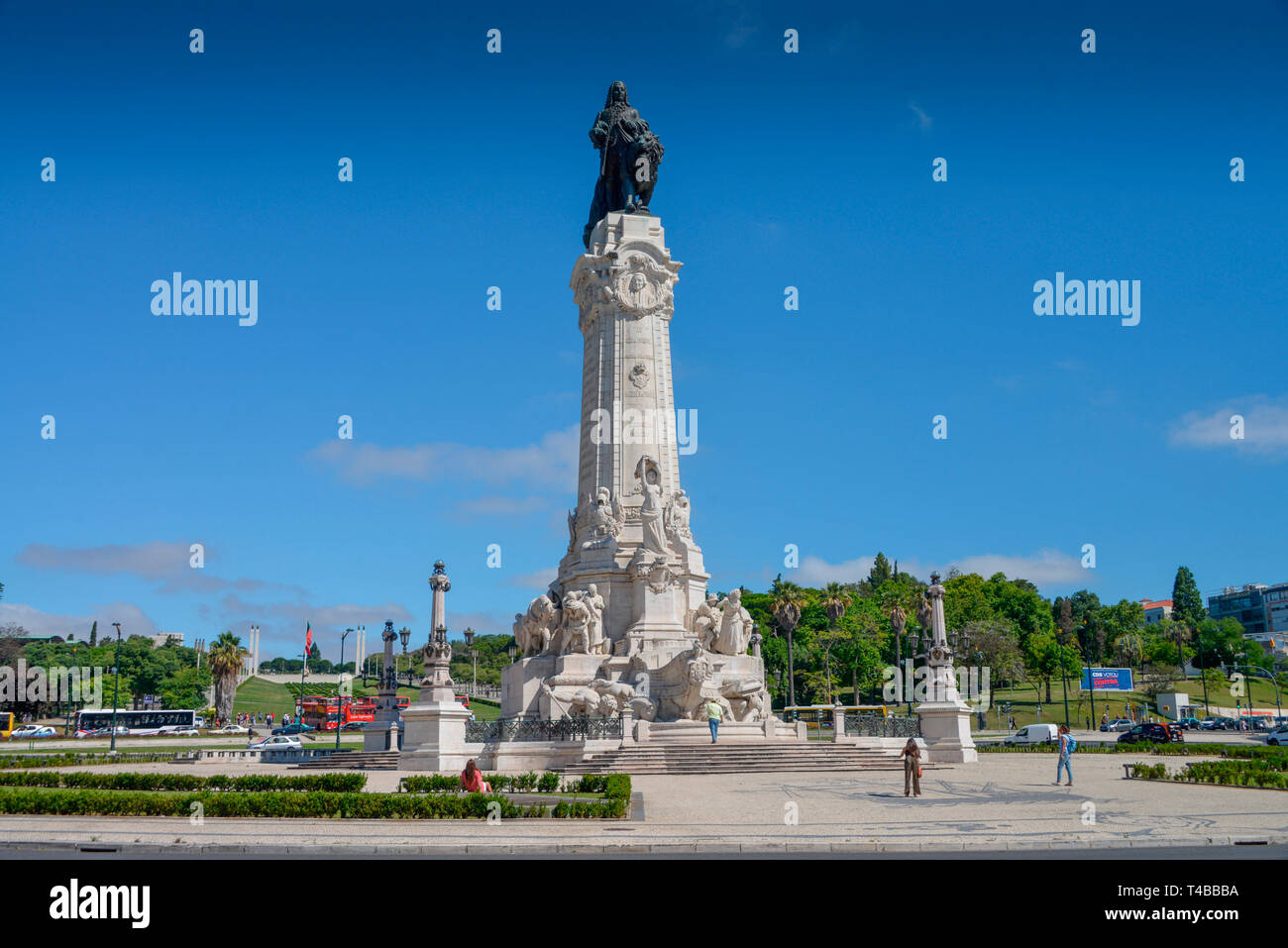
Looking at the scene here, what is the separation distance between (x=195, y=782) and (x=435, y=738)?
1179 centimetres

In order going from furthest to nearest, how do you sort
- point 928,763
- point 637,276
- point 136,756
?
point 136,756, point 637,276, point 928,763

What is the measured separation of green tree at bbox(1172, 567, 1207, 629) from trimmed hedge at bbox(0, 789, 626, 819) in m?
150

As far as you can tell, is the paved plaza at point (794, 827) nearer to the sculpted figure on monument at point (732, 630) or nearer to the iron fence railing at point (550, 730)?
the iron fence railing at point (550, 730)

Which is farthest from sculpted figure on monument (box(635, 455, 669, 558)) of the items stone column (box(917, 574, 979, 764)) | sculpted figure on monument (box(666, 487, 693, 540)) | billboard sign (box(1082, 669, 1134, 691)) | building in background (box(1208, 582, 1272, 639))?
building in background (box(1208, 582, 1272, 639))

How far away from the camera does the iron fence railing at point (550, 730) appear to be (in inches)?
1340

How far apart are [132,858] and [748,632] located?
28913 mm

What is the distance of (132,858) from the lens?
13.9 meters

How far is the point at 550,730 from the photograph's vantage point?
3425 cm

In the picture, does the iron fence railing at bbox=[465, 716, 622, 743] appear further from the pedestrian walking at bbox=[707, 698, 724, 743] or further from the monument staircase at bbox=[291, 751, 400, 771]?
the monument staircase at bbox=[291, 751, 400, 771]

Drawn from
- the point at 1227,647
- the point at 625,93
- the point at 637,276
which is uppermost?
the point at 625,93

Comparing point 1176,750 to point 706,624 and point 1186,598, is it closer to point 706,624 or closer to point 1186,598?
point 706,624

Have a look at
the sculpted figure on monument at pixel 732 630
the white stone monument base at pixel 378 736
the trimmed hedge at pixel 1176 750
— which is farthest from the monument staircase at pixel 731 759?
the white stone monument base at pixel 378 736
